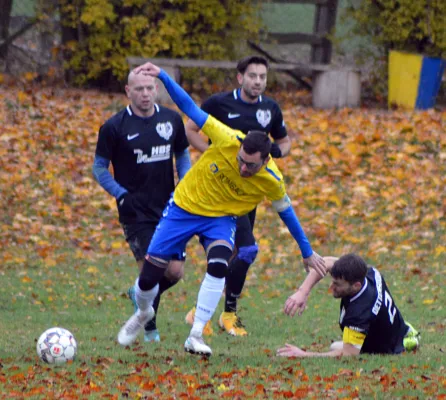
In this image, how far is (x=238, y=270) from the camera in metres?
8.63

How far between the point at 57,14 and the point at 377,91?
21.0 ft

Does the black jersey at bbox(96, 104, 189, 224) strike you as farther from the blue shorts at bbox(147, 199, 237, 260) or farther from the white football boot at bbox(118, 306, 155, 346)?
the white football boot at bbox(118, 306, 155, 346)

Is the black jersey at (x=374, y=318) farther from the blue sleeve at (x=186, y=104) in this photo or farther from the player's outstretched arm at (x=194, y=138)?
the player's outstretched arm at (x=194, y=138)

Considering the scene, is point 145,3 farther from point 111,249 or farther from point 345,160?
point 111,249

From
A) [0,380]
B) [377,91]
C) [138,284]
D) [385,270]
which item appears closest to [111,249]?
[385,270]

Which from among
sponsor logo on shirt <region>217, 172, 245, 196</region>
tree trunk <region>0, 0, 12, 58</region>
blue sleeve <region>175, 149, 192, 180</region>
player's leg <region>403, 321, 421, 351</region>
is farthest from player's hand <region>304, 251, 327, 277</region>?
tree trunk <region>0, 0, 12, 58</region>

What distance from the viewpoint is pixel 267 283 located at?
11.5 metres

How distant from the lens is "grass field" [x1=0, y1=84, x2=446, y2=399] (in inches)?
244

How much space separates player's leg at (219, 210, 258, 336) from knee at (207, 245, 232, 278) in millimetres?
1214

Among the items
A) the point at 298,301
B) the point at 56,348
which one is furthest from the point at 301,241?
the point at 56,348

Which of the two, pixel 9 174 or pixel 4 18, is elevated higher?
pixel 4 18

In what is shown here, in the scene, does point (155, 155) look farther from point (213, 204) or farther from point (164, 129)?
point (213, 204)

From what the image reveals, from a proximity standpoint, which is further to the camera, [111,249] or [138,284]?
[111,249]

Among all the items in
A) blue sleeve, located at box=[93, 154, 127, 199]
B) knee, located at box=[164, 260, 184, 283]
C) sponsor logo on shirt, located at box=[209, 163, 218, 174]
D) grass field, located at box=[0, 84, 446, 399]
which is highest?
sponsor logo on shirt, located at box=[209, 163, 218, 174]
